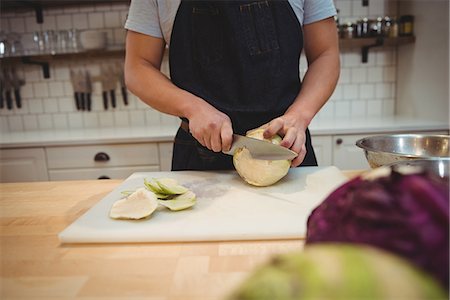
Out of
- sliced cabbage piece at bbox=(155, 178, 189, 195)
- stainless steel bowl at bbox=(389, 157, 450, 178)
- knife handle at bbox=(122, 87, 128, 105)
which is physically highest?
knife handle at bbox=(122, 87, 128, 105)

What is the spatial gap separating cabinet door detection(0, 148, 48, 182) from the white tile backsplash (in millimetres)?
487

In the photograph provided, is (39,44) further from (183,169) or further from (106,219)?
(106,219)

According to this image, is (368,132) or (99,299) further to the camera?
(368,132)

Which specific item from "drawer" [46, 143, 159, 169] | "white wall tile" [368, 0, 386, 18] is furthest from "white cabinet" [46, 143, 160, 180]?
"white wall tile" [368, 0, 386, 18]

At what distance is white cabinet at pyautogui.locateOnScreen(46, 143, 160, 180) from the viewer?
1812mm

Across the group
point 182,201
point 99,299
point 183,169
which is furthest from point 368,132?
point 99,299

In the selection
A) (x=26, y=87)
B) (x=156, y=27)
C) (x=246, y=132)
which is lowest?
(x=246, y=132)

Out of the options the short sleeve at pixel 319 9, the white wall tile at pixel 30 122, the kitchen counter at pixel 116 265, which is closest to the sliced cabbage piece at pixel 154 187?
the kitchen counter at pixel 116 265

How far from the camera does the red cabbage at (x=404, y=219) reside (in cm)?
25

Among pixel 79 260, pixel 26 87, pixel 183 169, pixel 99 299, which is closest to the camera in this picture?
pixel 99 299

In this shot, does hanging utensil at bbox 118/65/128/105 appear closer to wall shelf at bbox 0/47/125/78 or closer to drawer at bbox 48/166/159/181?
wall shelf at bbox 0/47/125/78

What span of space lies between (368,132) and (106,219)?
4.73ft

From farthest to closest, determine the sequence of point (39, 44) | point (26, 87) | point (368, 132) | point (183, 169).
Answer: point (26, 87), point (39, 44), point (368, 132), point (183, 169)

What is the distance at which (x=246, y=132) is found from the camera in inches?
38.7
